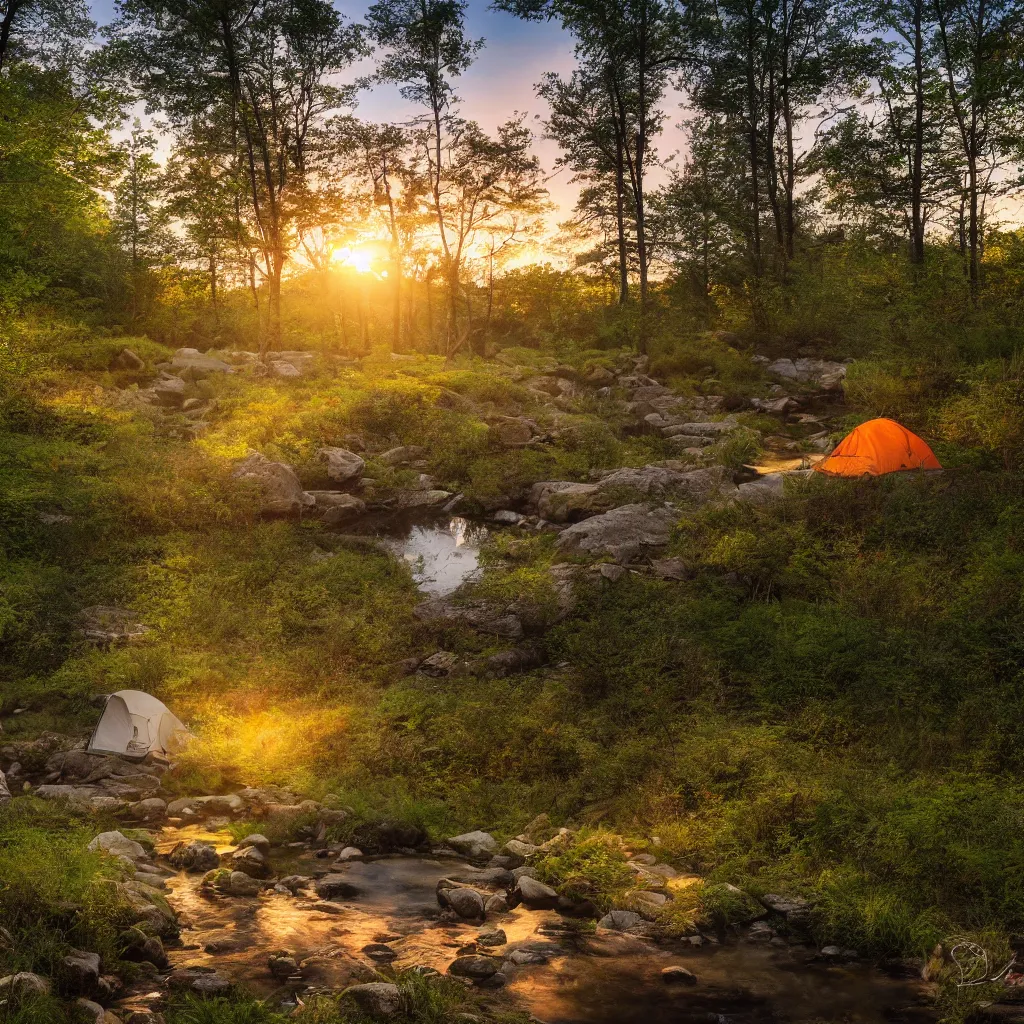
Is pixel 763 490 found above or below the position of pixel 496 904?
above

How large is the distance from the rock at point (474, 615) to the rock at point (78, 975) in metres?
7.73

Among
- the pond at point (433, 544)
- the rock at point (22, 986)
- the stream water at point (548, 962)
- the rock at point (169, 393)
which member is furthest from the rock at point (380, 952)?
the rock at point (169, 393)

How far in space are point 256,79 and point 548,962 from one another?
103 ft

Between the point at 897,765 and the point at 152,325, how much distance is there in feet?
106

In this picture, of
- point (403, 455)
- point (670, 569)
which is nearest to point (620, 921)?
point (670, 569)

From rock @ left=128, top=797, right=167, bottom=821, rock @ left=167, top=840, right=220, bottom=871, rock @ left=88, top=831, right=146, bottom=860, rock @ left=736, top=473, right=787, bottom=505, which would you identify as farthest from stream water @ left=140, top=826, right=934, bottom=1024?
rock @ left=736, top=473, right=787, bottom=505

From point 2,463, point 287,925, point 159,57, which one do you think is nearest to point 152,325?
point 159,57

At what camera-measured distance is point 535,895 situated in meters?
6.34

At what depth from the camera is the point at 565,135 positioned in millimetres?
33500

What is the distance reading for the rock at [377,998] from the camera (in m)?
4.46

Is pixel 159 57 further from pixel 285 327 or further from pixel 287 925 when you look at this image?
pixel 287 925

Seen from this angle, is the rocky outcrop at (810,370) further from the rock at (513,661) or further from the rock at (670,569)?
the rock at (513,661)

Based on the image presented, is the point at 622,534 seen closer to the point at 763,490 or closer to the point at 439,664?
the point at 763,490

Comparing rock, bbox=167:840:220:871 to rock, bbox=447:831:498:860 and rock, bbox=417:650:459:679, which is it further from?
rock, bbox=417:650:459:679
